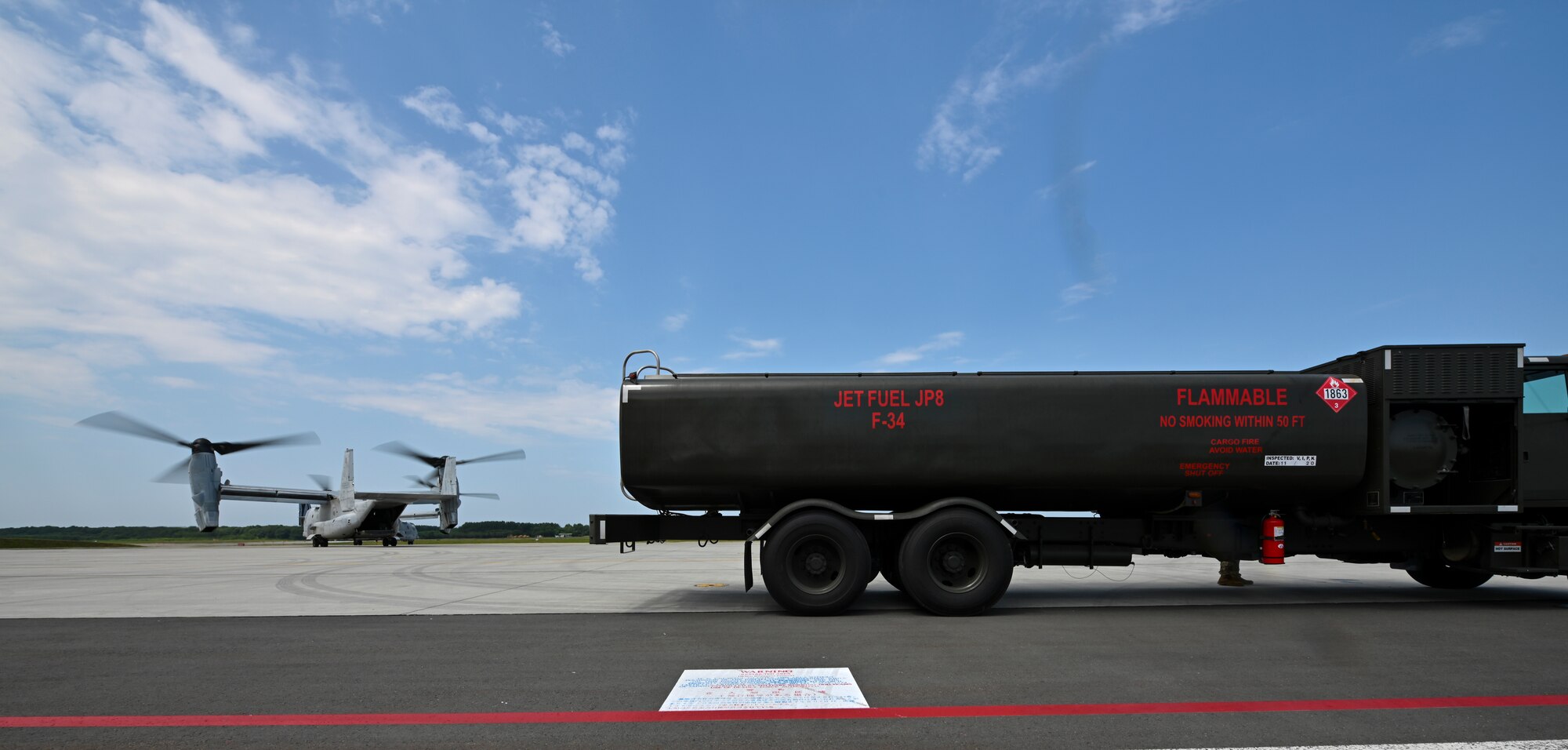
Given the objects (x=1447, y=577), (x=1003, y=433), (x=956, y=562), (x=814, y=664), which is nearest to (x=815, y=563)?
(x=956, y=562)

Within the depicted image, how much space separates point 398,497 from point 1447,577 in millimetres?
37099

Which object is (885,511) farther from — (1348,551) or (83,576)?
(83,576)

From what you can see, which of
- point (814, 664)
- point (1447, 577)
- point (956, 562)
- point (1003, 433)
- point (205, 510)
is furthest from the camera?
point (205, 510)

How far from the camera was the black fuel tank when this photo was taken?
927 centimetres

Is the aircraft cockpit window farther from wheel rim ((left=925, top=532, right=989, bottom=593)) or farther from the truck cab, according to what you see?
wheel rim ((left=925, top=532, right=989, bottom=593))

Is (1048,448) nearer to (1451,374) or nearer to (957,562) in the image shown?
(957,562)

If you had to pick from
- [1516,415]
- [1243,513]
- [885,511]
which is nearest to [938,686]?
[885,511]

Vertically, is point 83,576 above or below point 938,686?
below

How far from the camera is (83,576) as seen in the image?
15.4 m

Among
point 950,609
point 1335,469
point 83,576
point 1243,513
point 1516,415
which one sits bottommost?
point 83,576

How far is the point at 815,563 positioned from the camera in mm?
9188

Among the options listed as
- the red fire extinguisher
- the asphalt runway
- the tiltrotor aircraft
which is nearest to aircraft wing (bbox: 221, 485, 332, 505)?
the tiltrotor aircraft

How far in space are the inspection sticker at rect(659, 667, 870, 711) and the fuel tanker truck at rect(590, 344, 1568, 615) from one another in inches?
121

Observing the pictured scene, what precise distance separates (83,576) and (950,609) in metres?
16.7
